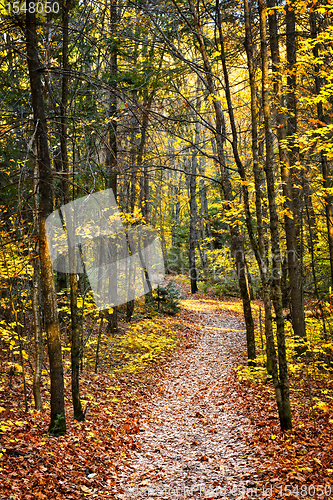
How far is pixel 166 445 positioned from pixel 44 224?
4274 millimetres

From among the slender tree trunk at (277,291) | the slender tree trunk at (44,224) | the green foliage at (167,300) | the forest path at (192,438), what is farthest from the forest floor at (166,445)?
the green foliage at (167,300)

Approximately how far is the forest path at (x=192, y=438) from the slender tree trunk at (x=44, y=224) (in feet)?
4.68

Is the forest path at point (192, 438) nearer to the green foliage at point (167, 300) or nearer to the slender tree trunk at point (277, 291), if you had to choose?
the slender tree trunk at point (277, 291)

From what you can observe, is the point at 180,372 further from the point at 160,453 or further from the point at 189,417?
the point at 160,453

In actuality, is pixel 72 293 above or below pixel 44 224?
below

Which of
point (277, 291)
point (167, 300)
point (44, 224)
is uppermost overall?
point (44, 224)

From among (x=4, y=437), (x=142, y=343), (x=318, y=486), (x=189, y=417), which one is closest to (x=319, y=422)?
(x=318, y=486)

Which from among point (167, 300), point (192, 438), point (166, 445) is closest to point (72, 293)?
point (166, 445)

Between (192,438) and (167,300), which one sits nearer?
(192,438)

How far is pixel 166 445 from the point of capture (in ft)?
19.4

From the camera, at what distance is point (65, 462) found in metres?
4.56

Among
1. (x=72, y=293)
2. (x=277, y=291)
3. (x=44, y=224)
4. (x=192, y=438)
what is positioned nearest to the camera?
(x=44, y=224)

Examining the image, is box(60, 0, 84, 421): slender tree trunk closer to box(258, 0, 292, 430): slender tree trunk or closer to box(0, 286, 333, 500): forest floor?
Result: box(0, 286, 333, 500): forest floor

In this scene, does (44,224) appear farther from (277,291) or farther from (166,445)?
(166,445)
